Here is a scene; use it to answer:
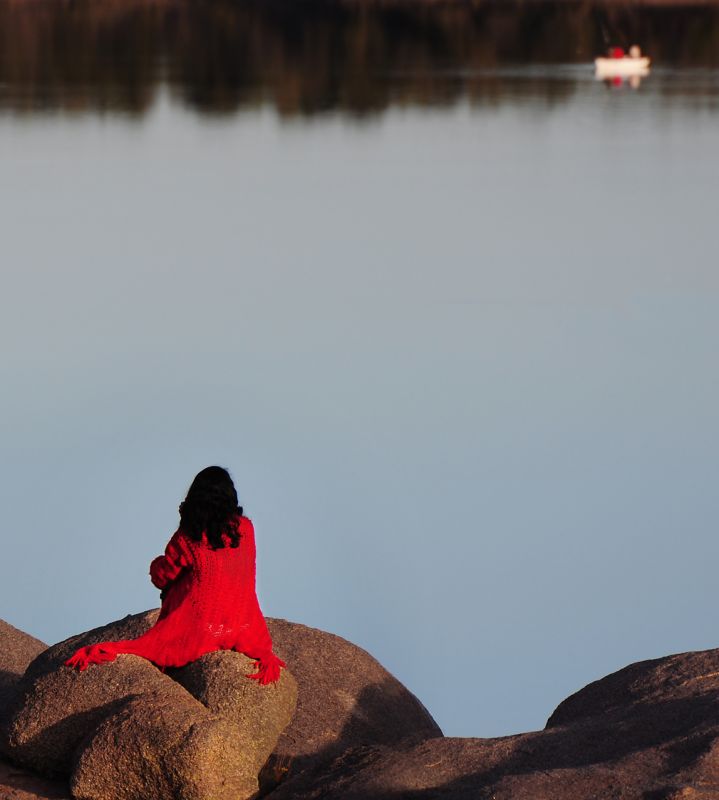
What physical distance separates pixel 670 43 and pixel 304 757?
188 ft

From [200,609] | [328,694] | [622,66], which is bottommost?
[328,694]

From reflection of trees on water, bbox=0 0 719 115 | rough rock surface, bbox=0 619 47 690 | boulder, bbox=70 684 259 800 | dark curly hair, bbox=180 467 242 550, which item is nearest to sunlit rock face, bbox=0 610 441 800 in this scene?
boulder, bbox=70 684 259 800

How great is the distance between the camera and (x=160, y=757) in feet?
21.6

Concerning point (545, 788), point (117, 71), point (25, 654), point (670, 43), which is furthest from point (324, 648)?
point (670, 43)

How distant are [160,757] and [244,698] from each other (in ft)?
1.67

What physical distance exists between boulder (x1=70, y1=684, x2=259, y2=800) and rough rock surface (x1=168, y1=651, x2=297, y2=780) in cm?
9

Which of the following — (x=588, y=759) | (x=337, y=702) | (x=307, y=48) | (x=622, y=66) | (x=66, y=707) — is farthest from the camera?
(x=307, y=48)

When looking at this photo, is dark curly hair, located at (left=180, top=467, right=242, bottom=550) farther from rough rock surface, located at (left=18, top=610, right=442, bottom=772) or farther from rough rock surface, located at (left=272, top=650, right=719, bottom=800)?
rough rock surface, located at (left=272, top=650, right=719, bottom=800)

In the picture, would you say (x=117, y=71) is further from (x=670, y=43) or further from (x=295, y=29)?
(x=670, y=43)

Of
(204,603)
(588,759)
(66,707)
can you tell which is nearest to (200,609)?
(204,603)

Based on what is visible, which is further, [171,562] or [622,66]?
[622,66]

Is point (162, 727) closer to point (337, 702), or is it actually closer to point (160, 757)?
point (160, 757)

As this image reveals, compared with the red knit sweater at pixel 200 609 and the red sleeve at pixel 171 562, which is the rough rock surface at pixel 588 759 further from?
the red sleeve at pixel 171 562

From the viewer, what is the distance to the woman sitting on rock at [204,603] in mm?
7062
